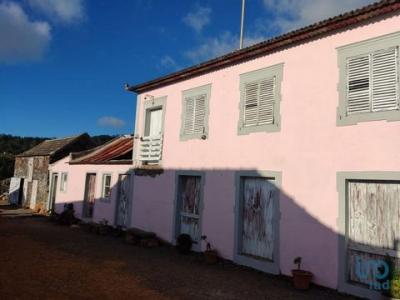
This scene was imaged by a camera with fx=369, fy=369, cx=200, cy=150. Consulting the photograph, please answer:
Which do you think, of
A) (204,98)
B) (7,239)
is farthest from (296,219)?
(7,239)

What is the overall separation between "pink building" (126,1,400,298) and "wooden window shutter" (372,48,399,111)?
20 millimetres

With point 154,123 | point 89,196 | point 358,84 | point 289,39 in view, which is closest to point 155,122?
point 154,123

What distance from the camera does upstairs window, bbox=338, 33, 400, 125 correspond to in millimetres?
7301

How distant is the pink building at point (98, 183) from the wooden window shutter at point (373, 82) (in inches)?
371

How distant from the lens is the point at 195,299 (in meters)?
6.96

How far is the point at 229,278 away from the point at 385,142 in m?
4.52

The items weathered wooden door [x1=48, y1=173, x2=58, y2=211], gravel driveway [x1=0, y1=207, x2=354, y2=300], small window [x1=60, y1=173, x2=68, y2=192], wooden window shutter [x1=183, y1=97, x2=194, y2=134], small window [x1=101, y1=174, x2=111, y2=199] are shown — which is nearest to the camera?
gravel driveway [x1=0, y1=207, x2=354, y2=300]

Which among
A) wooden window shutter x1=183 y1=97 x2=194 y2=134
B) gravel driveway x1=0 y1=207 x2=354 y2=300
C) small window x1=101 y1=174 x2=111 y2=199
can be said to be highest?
wooden window shutter x1=183 y1=97 x2=194 y2=134

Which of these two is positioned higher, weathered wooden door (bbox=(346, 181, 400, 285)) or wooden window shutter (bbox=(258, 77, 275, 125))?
wooden window shutter (bbox=(258, 77, 275, 125))

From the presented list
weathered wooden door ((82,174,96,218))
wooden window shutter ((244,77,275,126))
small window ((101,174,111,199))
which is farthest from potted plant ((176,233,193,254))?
weathered wooden door ((82,174,96,218))

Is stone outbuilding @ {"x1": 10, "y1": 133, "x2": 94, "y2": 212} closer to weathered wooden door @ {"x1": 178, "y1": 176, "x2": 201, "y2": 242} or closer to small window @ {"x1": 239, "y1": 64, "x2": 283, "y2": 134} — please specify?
weathered wooden door @ {"x1": 178, "y1": 176, "x2": 201, "y2": 242}

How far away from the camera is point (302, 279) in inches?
308

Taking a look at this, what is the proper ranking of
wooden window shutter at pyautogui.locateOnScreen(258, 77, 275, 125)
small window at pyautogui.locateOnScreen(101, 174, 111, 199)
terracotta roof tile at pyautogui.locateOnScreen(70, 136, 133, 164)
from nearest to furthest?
1. wooden window shutter at pyautogui.locateOnScreen(258, 77, 275, 125)
2. small window at pyautogui.locateOnScreen(101, 174, 111, 199)
3. terracotta roof tile at pyautogui.locateOnScreen(70, 136, 133, 164)

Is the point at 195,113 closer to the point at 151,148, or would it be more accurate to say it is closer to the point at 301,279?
the point at 151,148
